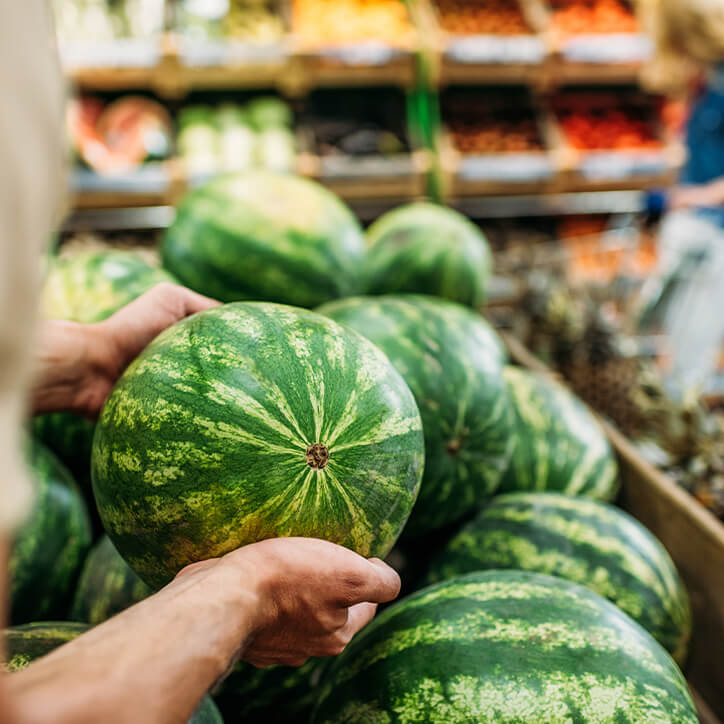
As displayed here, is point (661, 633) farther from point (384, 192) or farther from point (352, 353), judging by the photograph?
point (384, 192)

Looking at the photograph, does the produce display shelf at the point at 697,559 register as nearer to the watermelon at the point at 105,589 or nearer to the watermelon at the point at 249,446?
the watermelon at the point at 249,446

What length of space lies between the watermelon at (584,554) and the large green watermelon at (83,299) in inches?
28.0

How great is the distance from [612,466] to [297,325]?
3.37 ft

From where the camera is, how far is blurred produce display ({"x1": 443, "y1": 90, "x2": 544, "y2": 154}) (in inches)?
190

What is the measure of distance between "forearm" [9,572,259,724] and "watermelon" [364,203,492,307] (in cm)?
129

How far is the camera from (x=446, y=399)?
47.4 inches

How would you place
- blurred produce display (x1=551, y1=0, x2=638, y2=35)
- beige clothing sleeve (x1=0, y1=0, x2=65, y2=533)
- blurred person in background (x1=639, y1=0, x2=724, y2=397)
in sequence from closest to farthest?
1. beige clothing sleeve (x1=0, y1=0, x2=65, y2=533)
2. blurred person in background (x1=639, y1=0, x2=724, y2=397)
3. blurred produce display (x1=551, y1=0, x2=638, y2=35)

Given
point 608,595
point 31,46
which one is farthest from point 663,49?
point 31,46

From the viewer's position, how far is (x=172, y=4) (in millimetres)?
4547

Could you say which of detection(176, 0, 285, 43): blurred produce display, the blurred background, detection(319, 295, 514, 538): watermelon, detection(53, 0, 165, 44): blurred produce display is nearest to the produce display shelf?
detection(319, 295, 514, 538): watermelon

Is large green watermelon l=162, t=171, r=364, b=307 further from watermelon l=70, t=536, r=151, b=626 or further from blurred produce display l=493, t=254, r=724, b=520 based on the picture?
blurred produce display l=493, t=254, r=724, b=520

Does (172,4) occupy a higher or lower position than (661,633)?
higher

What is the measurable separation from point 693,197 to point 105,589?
13.6ft

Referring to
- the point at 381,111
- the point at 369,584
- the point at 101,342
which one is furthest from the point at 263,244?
the point at 381,111
